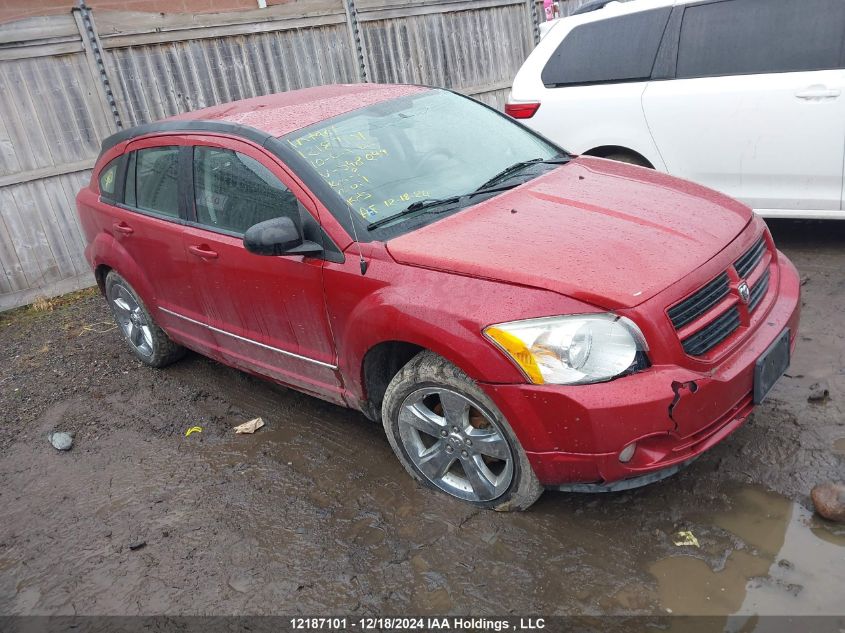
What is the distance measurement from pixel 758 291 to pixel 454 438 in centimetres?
147

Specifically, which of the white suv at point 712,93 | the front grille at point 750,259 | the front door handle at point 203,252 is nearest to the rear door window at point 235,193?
the front door handle at point 203,252

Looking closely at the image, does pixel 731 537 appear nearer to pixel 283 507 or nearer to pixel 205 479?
pixel 283 507

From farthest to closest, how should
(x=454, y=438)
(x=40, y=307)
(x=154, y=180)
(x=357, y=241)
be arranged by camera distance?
(x=40, y=307) → (x=154, y=180) → (x=357, y=241) → (x=454, y=438)

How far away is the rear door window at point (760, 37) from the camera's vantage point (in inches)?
184

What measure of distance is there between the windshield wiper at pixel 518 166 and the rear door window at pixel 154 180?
1.81 m

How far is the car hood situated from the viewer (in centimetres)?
275

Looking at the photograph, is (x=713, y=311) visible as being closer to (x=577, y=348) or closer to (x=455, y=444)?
(x=577, y=348)

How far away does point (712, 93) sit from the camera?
502 centimetres

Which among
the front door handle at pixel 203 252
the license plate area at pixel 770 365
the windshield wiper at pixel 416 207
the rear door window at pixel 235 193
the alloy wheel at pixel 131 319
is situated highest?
the rear door window at pixel 235 193

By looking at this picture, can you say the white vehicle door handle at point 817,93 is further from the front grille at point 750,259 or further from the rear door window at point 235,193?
the rear door window at point 235,193

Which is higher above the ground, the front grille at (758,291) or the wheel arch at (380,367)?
the front grille at (758,291)

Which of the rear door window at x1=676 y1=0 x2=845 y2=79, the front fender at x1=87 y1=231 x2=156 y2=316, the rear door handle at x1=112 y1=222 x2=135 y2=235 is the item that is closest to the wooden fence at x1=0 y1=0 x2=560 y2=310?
the front fender at x1=87 y1=231 x2=156 y2=316

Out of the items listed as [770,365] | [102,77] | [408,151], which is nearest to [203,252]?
[408,151]

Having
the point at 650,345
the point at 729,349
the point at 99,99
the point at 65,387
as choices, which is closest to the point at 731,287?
the point at 729,349
